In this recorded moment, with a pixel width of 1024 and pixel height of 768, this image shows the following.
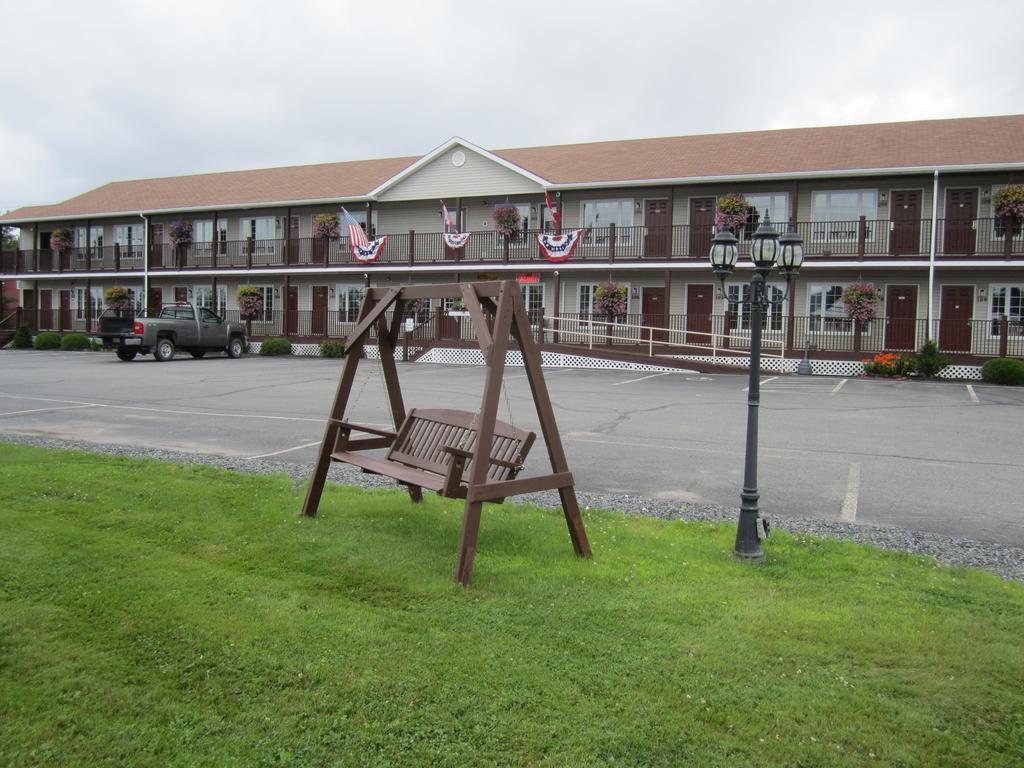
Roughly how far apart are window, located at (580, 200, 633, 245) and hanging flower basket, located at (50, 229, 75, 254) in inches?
1004

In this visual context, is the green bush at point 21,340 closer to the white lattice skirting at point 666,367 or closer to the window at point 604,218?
the white lattice skirting at point 666,367

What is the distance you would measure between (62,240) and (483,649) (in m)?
41.8

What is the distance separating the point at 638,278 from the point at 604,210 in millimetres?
3000

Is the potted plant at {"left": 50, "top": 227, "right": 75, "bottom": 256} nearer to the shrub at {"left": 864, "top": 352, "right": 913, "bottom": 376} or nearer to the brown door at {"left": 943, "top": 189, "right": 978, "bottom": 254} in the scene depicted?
the shrub at {"left": 864, "top": 352, "right": 913, "bottom": 376}

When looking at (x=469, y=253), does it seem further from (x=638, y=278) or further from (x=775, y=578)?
(x=775, y=578)

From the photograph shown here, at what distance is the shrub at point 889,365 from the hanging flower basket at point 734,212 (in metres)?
6.02

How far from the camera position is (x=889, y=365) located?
2352 cm

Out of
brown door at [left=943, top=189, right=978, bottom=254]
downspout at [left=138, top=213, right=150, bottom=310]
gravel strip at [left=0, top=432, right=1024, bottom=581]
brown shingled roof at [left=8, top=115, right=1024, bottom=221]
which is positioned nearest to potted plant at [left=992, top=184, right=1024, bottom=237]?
brown door at [left=943, top=189, right=978, bottom=254]

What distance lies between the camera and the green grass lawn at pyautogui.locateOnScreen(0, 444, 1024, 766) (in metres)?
3.23

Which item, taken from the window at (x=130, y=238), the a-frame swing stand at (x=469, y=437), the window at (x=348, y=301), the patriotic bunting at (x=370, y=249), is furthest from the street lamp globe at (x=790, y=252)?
the window at (x=130, y=238)

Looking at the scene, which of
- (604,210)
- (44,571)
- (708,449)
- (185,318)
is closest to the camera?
(44,571)

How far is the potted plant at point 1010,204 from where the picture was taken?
23.5 m

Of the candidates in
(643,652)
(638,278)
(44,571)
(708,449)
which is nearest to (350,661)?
(643,652)

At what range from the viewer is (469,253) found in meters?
31.6
